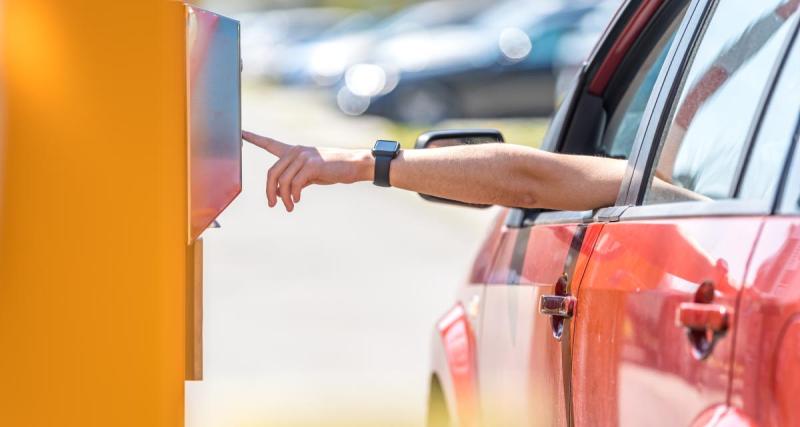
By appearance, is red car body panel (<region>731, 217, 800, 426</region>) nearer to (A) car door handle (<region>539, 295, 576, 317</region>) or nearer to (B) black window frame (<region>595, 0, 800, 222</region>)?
→ (B) black window frame (<region>595, 0, 800, 222</region>)

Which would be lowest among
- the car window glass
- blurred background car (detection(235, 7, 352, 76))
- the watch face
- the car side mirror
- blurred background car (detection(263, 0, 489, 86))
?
A: the car window glass

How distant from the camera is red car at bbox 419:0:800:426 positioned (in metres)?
1.82

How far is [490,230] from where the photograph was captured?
159 inches

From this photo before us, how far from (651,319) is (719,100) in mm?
545

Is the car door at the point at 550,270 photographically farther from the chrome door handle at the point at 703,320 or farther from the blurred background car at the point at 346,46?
the blurred background car at the point at 346,46

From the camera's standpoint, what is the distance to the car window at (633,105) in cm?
347

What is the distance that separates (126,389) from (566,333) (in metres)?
0.98

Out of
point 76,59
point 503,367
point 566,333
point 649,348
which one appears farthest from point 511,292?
point 76,59

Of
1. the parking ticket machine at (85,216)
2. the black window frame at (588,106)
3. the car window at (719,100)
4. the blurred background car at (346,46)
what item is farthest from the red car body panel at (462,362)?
the blurred background car at (346,46)

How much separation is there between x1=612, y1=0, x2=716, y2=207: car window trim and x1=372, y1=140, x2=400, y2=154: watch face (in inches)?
21.2

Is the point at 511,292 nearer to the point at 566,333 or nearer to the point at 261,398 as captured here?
the point at 566,333

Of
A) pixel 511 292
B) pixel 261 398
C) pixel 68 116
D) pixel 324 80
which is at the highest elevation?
pixel 324 80

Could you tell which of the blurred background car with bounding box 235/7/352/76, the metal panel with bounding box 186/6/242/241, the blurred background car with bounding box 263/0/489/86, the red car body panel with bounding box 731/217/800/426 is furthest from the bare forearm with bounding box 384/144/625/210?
the blurred background car with bounding box 235/7/352/76

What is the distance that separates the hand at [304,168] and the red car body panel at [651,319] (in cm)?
65
